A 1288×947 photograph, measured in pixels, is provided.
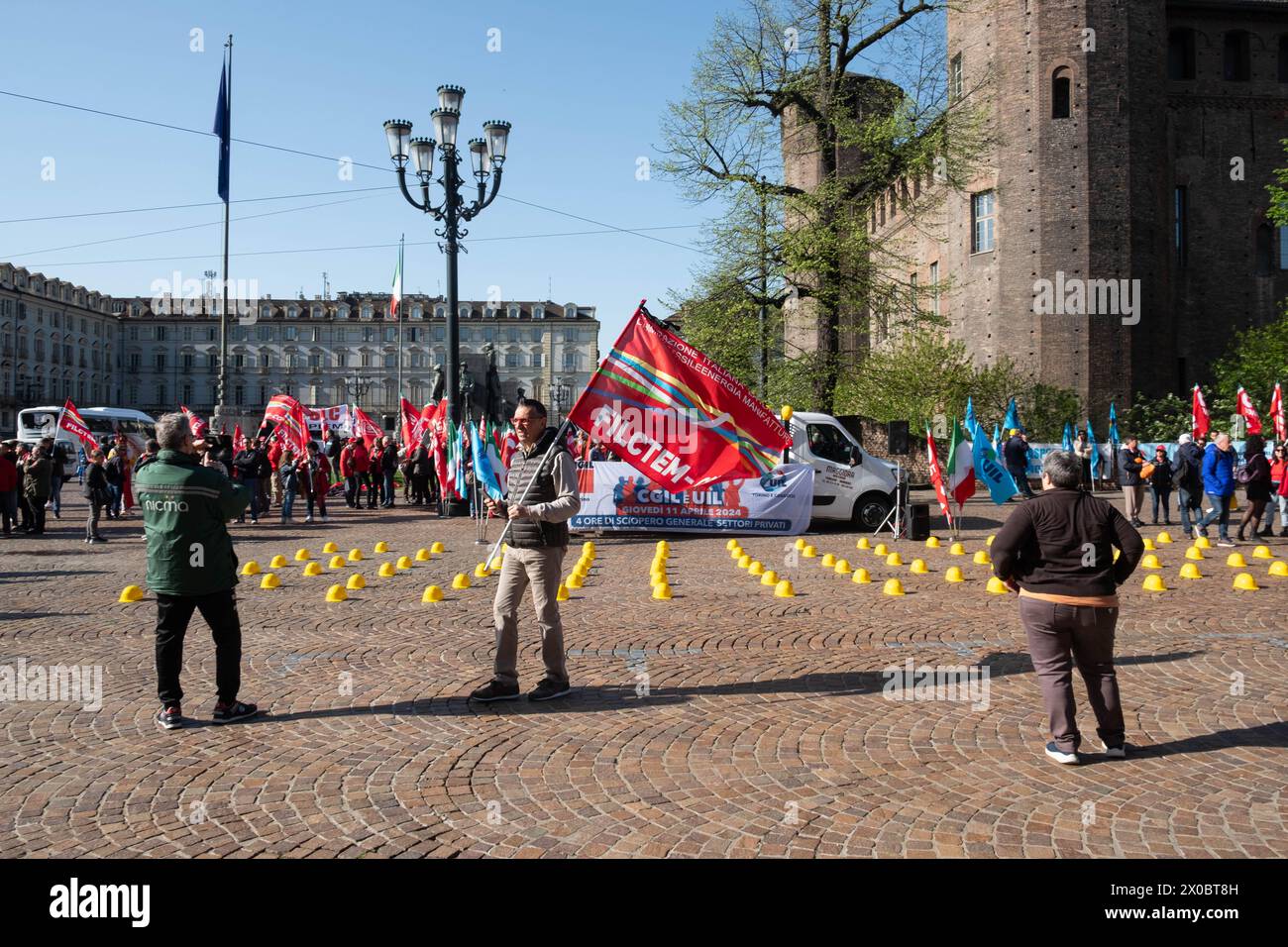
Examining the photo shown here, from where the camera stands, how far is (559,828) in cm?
439

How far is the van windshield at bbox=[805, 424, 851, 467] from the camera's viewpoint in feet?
59.7

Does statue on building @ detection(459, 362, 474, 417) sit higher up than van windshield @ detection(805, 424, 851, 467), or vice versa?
statue on building @ detection(459, 362, 474, 417)

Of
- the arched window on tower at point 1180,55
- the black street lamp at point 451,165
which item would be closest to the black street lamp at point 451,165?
the black street lamp at point 451,165

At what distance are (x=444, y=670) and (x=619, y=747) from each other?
2.34 m

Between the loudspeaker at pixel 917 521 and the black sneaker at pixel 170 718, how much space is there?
42.5 ft

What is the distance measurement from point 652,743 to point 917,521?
1196 cm

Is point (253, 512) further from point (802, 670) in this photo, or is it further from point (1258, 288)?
point (1258, 288)

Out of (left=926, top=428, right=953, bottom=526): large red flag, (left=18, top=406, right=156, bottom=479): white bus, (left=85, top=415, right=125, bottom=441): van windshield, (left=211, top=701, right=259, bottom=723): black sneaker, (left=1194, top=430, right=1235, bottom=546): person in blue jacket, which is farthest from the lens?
(left=85, top=415, right=125, bottom=441): van windshield

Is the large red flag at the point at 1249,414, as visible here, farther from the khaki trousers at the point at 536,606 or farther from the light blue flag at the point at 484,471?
the khaki trousers at the point at 536,606

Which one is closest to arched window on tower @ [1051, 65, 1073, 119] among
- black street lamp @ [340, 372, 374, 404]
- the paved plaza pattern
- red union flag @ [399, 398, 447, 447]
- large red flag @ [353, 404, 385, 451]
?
red union flag @ [399, 398, 447, 447]

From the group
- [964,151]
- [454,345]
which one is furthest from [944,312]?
[454,345]

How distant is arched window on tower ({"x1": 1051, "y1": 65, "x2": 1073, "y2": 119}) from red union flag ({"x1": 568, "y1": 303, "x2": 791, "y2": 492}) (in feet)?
116

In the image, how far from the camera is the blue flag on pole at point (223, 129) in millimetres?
35219

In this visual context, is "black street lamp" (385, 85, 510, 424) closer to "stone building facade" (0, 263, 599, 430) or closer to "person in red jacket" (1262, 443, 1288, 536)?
"person in red jacket" (1262, 443, 1288, 536)
